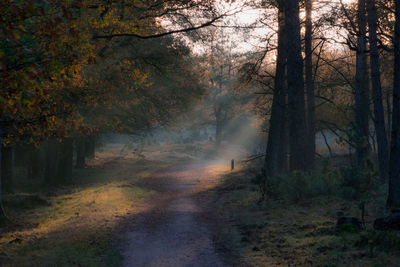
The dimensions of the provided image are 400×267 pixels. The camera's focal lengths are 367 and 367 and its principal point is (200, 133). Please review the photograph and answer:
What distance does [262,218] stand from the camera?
11328 mm

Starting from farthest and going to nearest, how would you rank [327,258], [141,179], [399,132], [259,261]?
[141,179] < [399,132] < [259,261] < [327,258]

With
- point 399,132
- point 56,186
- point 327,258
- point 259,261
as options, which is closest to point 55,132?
point 259,261

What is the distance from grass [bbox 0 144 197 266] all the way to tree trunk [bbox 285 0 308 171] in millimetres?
7152

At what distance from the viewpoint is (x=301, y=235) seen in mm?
8828

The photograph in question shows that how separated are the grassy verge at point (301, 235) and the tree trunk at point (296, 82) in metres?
3.05

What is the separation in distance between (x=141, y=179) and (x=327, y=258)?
63.6 feet

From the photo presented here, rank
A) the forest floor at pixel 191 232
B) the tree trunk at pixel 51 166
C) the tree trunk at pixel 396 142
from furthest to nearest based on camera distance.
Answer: the tree trunk at pixel 51 166 < the tree trunk at pixel 396 142 < the forest floor at pixel 191 232

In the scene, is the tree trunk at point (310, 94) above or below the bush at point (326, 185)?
above

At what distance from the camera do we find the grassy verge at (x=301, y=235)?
6.87 m

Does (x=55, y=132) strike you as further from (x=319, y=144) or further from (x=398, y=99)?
(x=319, y=144)

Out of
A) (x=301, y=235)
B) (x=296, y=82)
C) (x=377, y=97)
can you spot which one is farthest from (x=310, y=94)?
(x=301, y=235)

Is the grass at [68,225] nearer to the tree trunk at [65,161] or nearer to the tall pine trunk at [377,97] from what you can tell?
the tree trunk at [65,161]

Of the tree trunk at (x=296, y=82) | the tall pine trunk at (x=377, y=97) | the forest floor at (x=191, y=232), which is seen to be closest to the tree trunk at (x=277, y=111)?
the tree trunk at (x=296, y=82)

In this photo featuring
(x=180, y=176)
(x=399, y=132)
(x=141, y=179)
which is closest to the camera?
(x=399, y=132)
